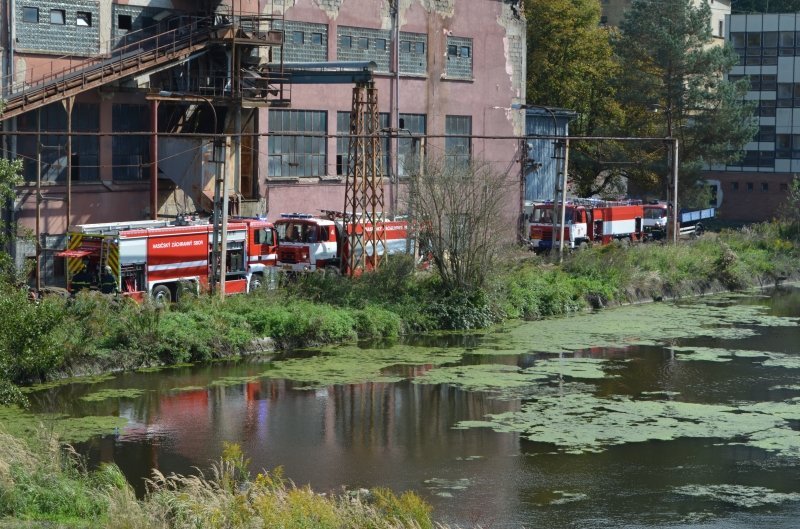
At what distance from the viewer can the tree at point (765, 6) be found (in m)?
90.4

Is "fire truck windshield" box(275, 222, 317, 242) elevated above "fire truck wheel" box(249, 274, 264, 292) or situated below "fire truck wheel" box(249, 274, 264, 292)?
above

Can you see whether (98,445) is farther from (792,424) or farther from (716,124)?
(716,124)

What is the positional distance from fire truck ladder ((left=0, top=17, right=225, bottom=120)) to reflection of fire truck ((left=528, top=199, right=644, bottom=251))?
15.9m

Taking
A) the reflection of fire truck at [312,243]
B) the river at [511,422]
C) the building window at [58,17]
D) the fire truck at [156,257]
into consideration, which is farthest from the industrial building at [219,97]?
the river at [511,422]

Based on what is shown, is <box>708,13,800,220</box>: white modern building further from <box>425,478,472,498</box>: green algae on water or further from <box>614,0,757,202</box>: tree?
<box>425,478,472,498</box>: green algae on water

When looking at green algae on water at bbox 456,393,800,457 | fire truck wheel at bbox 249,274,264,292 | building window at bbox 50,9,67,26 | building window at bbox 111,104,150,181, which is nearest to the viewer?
green algae on water at bbox 456,393,800,457

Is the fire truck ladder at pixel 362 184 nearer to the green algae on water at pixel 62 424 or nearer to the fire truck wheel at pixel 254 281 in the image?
the fire truck wheel at pixel 254 281

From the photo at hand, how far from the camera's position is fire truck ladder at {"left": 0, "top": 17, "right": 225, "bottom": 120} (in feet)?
123

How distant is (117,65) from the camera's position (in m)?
39.7

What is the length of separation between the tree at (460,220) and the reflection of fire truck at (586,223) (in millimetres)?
12098

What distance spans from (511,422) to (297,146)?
24.3 meters

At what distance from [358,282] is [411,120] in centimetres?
1573

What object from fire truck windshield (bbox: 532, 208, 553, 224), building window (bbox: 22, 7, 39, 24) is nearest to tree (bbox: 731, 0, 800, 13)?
fire truck windshield (bbox: 532, 208, 553, 224)

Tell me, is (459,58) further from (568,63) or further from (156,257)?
(156,257)
